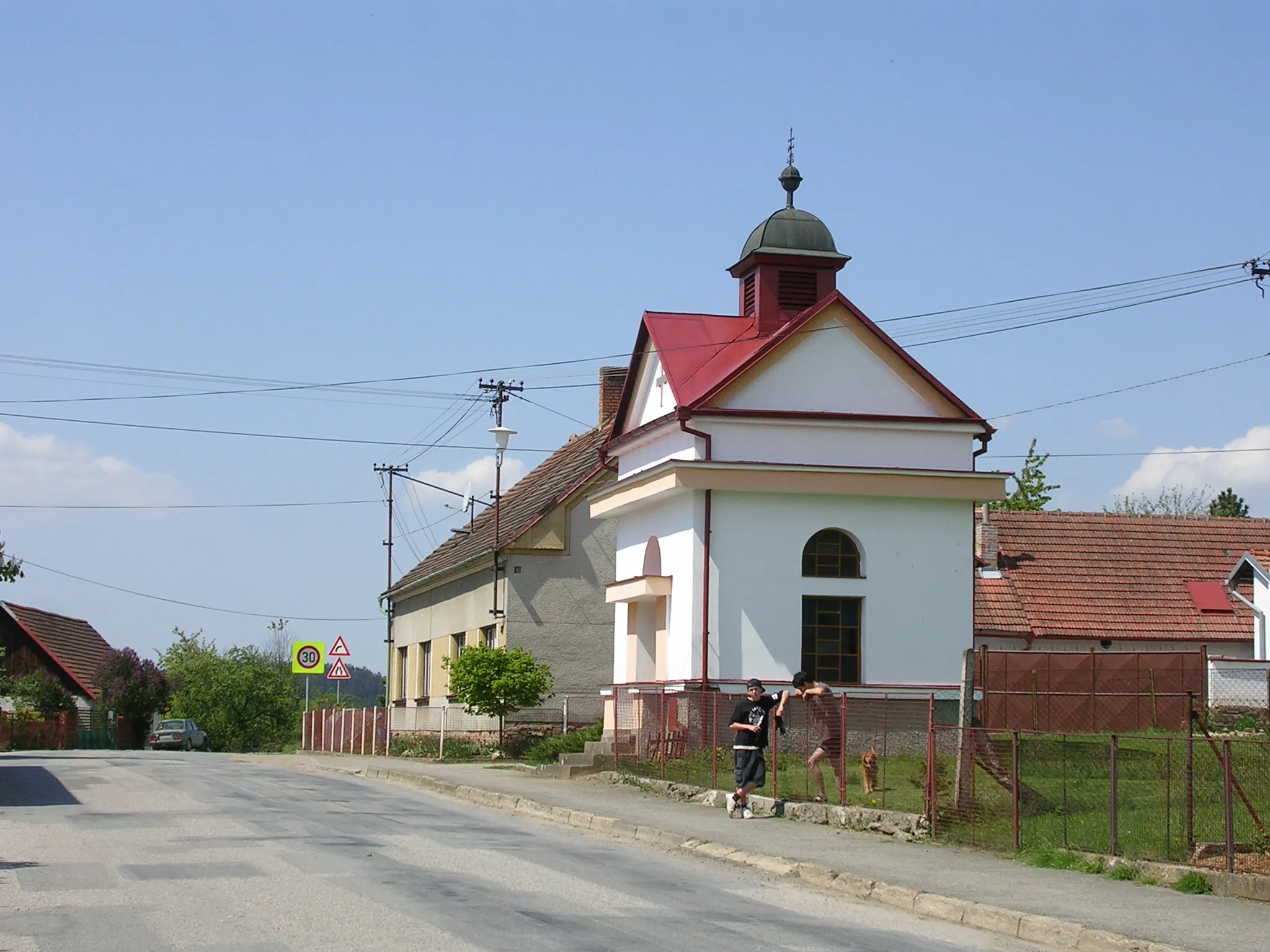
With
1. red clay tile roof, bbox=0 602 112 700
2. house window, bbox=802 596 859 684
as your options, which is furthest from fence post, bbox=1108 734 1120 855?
red clay tile roof, bbox=0 602 112 700

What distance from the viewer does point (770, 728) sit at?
19531 mm

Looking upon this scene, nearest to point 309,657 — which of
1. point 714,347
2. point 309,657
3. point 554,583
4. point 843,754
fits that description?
point 309,657

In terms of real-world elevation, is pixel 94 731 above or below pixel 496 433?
below

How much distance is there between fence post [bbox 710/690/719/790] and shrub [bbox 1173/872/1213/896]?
8536 millimetres

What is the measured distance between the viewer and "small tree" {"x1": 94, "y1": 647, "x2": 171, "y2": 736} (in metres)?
66.1

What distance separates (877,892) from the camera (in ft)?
42.3

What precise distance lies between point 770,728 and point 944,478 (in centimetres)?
848

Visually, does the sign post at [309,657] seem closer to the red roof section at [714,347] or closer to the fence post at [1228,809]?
the red roof section at [714,347]

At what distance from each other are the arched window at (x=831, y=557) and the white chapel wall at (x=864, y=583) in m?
0.16

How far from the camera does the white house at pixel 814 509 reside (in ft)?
84.5

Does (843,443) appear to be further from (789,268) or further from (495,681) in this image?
(495,681)

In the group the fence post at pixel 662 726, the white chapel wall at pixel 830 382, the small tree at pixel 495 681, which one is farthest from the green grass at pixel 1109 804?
the small tree at pixel 495 681

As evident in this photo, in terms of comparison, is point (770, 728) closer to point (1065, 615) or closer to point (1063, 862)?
point (1063, 862)

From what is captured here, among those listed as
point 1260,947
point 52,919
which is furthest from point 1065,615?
point 52,919
